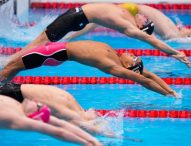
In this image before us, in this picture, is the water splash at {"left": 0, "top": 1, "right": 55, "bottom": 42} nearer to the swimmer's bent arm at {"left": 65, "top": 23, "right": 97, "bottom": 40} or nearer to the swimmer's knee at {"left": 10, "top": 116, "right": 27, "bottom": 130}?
the swimmer's bent arm at {"left": 65, "top": 23, "right": 97, "bottom": 40}

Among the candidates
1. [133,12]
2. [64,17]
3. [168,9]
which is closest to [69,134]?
[64,17]

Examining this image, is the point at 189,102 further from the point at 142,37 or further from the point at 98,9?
the point at 98,9

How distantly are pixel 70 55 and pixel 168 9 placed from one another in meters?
5.27

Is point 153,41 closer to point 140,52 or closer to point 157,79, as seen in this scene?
point 157,79

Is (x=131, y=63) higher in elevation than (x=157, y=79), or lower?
higher

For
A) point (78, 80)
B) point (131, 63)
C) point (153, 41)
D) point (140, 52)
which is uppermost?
point (153, 41)

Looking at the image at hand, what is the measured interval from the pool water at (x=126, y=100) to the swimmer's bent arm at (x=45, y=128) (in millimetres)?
1061

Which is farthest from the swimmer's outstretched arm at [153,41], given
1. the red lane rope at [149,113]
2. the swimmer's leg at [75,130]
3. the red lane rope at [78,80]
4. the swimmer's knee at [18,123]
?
the swimmer's knee at [18,123]

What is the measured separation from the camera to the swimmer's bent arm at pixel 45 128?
131 inches

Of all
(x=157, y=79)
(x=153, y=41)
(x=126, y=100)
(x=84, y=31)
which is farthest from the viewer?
(x=84, y=31)

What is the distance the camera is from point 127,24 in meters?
5.66

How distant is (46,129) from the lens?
3328 millimetres

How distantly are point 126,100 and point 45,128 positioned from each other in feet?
7.40

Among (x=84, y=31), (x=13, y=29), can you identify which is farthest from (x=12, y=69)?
(x=13, y=29)
